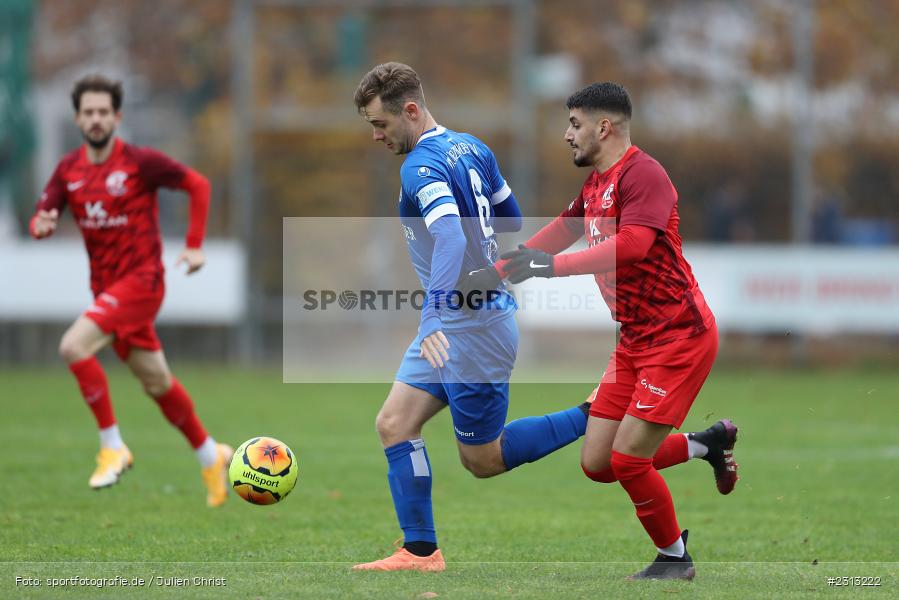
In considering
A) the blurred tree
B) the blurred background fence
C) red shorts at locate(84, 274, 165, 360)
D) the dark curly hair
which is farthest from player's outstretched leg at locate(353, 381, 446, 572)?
the blurred tree

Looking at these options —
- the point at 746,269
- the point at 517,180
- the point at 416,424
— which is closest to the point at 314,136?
Answer: the point at 517,180

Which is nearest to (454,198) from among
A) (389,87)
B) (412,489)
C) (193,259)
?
(389,87)

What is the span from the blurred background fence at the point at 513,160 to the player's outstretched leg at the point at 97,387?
950 centimetres

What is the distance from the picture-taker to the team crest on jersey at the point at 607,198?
563 centimetres

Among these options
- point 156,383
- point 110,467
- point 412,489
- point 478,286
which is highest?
point 478,286

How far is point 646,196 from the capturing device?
5.46 m

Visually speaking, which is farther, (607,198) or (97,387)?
(97,387)

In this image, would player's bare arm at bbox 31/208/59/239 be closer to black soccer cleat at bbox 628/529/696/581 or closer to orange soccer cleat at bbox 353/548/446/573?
orange soccer cleat at bbox 353/548/446/573

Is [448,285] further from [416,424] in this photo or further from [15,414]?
[15,414]

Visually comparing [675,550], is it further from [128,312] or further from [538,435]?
[128,312]

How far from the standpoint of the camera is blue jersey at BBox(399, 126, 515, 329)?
220 inches

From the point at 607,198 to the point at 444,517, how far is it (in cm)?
272

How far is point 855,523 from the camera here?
7.37m

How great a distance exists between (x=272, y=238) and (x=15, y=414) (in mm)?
6950
